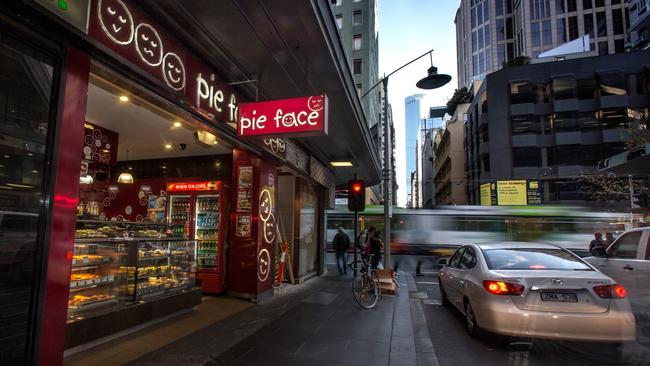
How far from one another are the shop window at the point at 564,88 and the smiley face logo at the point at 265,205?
126 ft

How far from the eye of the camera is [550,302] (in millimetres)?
4859

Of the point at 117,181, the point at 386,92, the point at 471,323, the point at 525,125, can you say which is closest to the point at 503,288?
the point at 471,323

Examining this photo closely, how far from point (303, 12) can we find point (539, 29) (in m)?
74.2

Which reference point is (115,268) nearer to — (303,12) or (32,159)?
(32,159)

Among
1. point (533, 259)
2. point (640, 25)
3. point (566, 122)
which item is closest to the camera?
point (533, 259)

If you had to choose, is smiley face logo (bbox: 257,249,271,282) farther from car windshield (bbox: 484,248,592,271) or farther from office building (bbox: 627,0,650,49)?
office building (bbox: 627,0,650,49)

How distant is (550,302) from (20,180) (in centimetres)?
580

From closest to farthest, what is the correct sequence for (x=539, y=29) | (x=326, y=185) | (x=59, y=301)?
(x=59, y=301), (x=326, y=185), (x=539, y=29)

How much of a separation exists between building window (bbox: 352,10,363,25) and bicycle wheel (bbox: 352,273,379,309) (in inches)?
1613

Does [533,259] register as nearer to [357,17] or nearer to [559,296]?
[559,296]

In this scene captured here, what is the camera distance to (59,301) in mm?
3340

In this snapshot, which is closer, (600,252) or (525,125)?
(600,252)

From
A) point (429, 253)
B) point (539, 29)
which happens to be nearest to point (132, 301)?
point (429, 253)

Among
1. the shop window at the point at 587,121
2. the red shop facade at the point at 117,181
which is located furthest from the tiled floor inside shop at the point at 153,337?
the shop window at the point at 587,121
